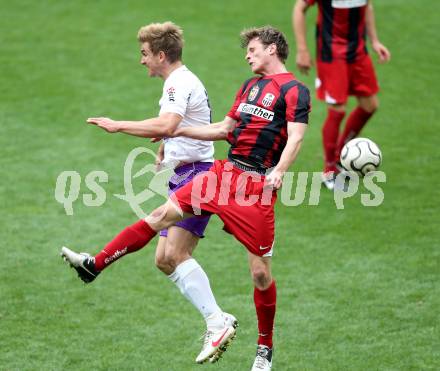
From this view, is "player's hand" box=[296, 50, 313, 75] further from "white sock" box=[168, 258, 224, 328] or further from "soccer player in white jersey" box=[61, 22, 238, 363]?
"white sock" box=[168, 258, 224, 328]

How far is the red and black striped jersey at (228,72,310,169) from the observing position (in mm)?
6719

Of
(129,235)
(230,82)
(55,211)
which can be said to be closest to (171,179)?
(129,235)

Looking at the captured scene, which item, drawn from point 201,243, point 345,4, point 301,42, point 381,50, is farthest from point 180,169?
point 381,50

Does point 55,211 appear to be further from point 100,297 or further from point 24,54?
point 24,54

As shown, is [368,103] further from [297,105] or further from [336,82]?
[297,105]

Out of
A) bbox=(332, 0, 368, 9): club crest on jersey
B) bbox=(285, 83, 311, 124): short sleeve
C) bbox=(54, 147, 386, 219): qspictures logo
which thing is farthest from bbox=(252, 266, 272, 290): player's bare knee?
bbox=(332, 0, 368, 9): club crest on jersey

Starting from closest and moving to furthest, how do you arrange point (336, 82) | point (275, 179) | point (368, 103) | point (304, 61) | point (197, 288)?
point (275, 179)
point (197, 288)
point (304, 61)
point (336, 82)
point (368, 103)

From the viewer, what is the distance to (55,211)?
10438 mm

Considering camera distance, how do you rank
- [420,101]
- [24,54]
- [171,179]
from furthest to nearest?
[24,54] → [420,101] → [171,179]

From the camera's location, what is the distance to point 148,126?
21.8 feet

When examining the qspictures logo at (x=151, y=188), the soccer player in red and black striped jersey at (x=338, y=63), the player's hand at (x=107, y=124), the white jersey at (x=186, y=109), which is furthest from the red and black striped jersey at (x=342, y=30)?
the player's hand at (x=107, y=124)

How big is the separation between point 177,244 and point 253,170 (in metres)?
0.88

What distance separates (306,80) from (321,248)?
16.4 feet

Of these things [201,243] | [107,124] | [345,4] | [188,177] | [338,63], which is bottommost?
[201,243]
